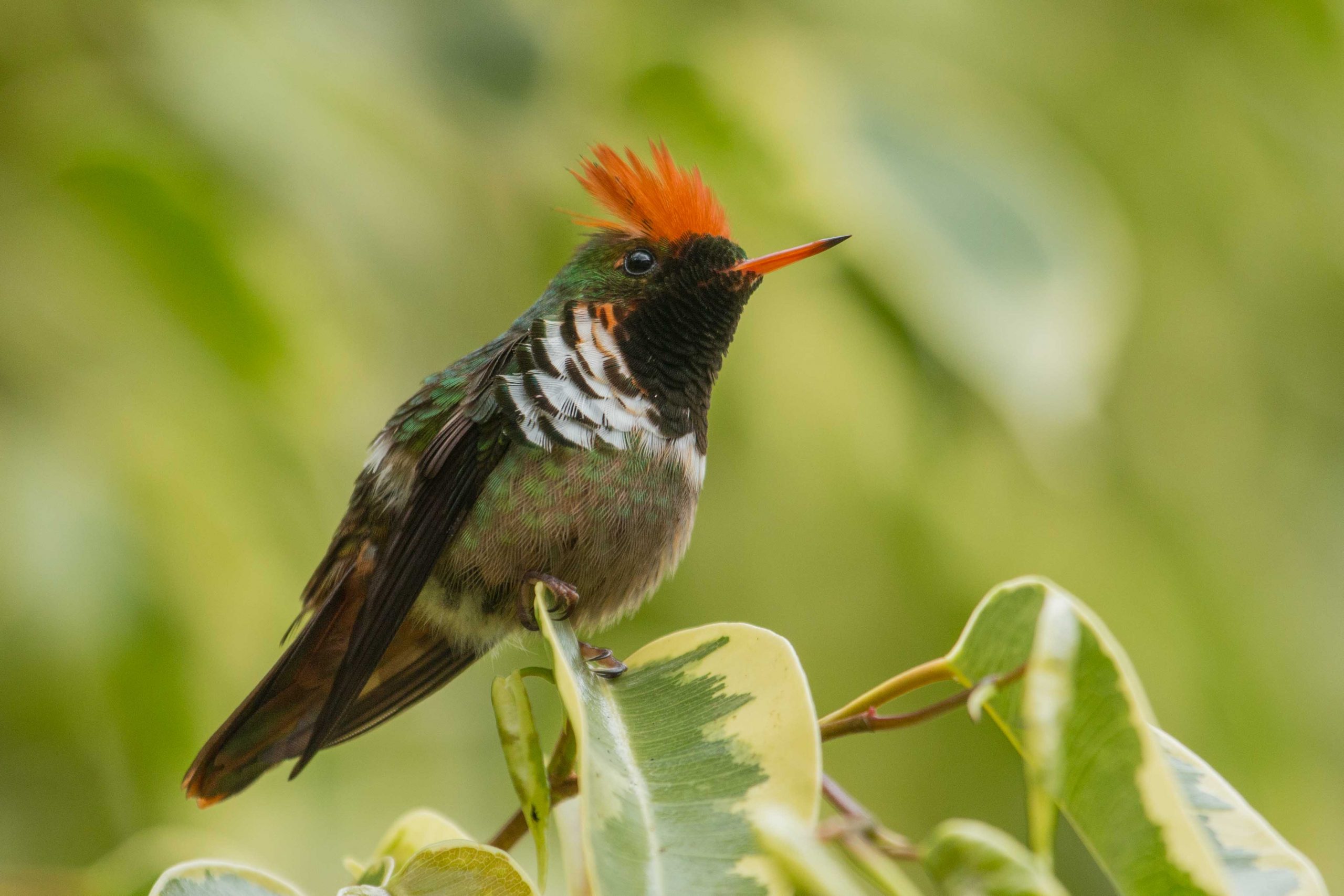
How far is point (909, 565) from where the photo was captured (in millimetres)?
3322

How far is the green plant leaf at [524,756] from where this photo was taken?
0.98 m

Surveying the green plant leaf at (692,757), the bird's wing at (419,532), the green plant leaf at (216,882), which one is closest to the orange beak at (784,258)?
the bird's wing at (419,532)

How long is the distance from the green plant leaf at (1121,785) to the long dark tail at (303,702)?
87 cm

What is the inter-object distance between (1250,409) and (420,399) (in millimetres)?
2888

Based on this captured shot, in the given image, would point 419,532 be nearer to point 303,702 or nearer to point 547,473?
point 547,473

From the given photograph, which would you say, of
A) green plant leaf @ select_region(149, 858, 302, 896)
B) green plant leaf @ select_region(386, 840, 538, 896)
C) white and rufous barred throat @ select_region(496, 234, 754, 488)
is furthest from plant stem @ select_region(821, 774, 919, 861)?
white and rufous barred throat @ select_region(496, 234, 754, 488)

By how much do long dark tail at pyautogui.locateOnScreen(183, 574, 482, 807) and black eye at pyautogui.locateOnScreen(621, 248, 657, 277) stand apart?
0.55m

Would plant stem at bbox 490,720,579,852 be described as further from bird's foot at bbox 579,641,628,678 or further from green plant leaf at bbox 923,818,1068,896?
green plant leaf at bbox 923,818,1068,896

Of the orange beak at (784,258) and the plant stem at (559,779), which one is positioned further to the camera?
the orange beak at (784,258)

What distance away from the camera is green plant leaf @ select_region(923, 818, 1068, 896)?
2.13ft

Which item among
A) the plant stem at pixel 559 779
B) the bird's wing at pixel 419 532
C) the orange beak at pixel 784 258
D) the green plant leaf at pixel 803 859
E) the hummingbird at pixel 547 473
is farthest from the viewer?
the hummingbird at pixel 547 473

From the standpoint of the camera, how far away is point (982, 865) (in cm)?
66

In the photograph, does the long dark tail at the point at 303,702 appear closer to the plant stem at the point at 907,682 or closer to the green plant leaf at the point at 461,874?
the green plant leaf at the point at 461,874

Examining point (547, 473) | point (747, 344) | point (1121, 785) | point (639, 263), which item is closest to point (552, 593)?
point (547, 473)
